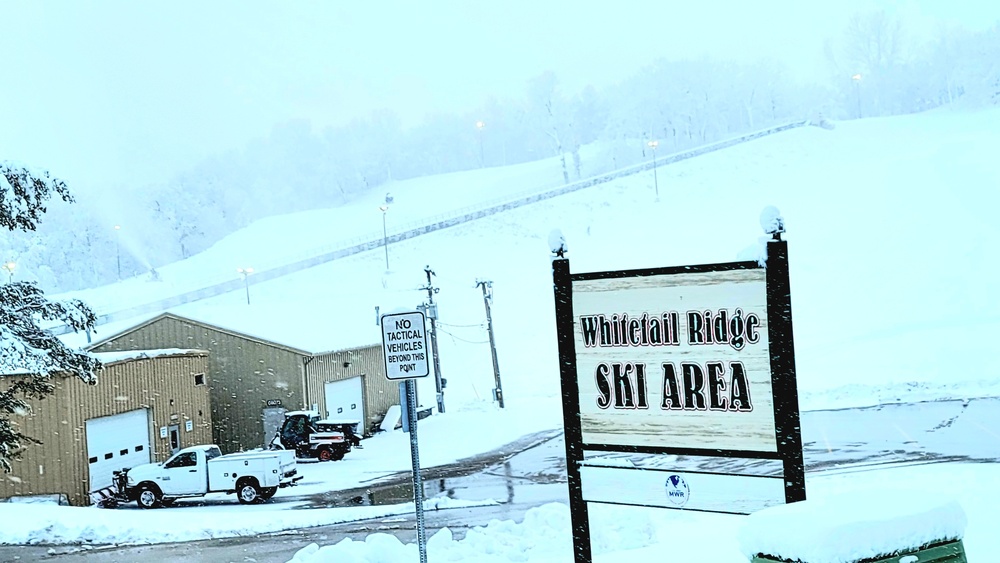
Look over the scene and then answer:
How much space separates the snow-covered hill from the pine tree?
22.4m

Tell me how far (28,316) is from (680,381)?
11990 mm

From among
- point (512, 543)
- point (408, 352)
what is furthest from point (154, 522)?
point (408, 352)

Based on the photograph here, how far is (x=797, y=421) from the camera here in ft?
21.5

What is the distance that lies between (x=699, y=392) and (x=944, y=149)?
277ft

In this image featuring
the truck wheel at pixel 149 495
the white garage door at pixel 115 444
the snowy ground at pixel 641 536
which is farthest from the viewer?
the white garage door at pixel 115 444

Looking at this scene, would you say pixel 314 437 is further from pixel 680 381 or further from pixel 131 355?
pixel 680 381

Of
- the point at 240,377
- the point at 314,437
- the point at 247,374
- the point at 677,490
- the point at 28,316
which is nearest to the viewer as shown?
the point at 677,490

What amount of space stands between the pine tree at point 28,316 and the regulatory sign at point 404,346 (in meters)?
8.47

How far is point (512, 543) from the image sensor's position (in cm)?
1197

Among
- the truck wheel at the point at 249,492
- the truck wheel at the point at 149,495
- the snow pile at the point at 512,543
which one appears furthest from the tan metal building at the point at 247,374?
the snow pile at the point at 512,543

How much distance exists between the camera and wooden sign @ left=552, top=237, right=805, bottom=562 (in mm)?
6562

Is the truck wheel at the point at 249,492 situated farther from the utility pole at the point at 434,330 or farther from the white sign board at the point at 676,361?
the white sign board at the point at 676,361

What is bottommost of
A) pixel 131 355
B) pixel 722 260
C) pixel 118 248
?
pixel 131 355

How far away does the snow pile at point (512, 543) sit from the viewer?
9711mm
